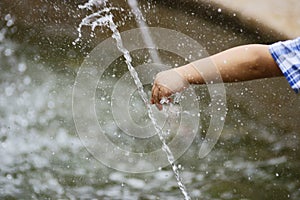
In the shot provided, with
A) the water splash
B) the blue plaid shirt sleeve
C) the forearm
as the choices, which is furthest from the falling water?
the blue plaid shirt sleeve

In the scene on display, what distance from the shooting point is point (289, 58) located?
27.3 inches

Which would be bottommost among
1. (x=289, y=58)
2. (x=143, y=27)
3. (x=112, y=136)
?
(x=289, y=58)

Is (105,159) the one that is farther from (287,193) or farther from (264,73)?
(264,73)

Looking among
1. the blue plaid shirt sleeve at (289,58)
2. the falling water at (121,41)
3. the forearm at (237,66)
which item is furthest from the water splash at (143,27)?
the blue plaid shirt sleeve at (289,58)

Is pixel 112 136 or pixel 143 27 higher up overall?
pixel 143 27

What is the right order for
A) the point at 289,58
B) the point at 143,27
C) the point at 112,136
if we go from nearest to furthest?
the point at 289,58 → the point at 143,27 → the point at 112,136

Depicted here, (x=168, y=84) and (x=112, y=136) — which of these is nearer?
(x=168, y=84)

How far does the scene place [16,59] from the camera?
1.17 m

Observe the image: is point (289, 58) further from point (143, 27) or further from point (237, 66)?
point (143, 27)

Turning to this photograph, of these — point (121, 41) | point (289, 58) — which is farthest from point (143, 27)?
point (289, 58)

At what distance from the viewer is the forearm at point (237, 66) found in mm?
735

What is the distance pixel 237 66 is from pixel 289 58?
0.09 metres

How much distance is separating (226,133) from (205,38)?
0.21m

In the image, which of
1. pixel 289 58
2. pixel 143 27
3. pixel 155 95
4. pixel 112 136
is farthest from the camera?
pixel 112 136
